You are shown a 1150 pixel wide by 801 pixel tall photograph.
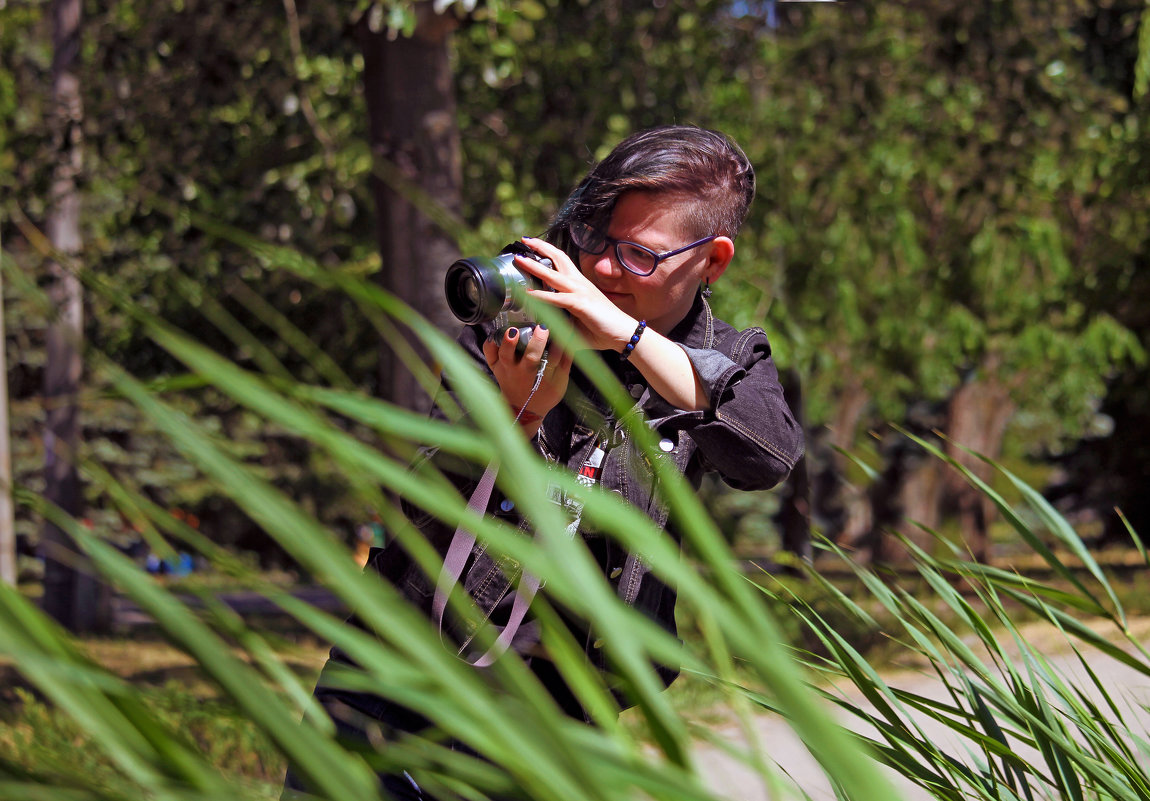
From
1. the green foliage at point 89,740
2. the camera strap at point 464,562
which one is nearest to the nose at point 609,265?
the camera strap at point 464,562

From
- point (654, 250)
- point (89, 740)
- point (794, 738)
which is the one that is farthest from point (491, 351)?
point (794, 738)

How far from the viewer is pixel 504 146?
8.37m

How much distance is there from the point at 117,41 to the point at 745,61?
16.8ft

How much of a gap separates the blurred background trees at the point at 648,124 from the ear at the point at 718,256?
1652 millimetres

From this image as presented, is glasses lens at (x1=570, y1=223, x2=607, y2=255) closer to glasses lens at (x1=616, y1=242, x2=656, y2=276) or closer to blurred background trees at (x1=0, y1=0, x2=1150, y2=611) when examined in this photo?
glasses lens at (x1=616, y1=242, x2=656, y2=276)

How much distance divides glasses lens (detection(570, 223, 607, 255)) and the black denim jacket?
0.61 ft

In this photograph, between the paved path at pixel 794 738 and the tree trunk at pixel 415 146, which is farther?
the tree trunk at pixel 415 146

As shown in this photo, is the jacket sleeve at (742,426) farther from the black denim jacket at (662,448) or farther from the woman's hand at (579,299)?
the woman's hand at (579,299)

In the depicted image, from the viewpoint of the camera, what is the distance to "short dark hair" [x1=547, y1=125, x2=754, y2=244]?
168 centimetres

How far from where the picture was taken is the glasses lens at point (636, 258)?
1.64m

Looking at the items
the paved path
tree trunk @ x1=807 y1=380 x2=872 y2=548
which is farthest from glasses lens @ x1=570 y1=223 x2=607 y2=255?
tree trunk @ x1=807 y1=380 x2=872 y2=548

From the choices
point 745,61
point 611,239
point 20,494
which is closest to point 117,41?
point 745,61

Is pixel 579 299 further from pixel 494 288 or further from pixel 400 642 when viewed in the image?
pixel 400 642

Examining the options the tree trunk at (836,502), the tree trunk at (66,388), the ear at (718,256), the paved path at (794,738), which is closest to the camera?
the ear at (718,256)
